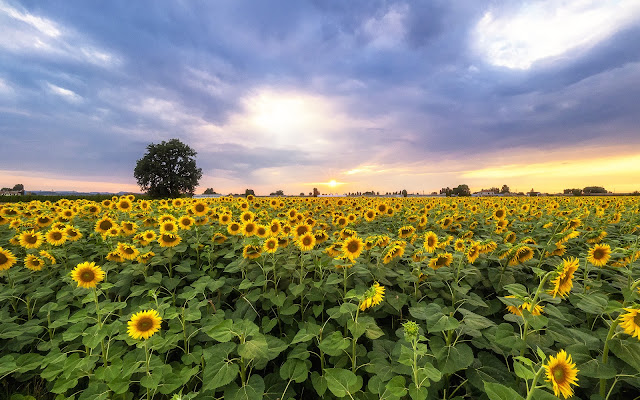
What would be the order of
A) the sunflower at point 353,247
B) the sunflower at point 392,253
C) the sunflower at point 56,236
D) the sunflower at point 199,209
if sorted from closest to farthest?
the sunflower at point 353,247, the sunflower at point 392,253, the sunflower at point 56,236, the sunflower at point 199,209

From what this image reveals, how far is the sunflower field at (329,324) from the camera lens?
2.23m

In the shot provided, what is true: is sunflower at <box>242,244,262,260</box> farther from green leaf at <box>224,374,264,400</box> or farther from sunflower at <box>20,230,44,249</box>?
sunflower at <box>20,230,44,249</box>

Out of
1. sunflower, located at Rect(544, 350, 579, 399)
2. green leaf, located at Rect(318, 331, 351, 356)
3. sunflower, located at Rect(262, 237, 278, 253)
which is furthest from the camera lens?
sunflower, located at Rect(262, 237, 278, 253)

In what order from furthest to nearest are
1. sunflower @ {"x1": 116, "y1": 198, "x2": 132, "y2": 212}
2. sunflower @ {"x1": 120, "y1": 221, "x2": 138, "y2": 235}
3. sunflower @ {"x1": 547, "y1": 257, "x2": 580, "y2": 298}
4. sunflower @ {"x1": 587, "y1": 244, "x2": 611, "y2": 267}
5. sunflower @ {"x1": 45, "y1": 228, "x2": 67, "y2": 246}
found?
sunflower @ {"x1": 116, "y1": 198, "x2": 132, "y2": 212}
sunflower @ {"x1": 120, "y1": 221, "x2": 138, "y2": 235}
sunflower @ {"x1": 45, "y1": 228, "x2": 67, "y2": 246}
sunflower @ {"x1": 587, "y1": 244, "x2": 611, "y2": 267}
sunflower @ {"x1": 547, "y1": 257, "x2": 580, "y2": 298}

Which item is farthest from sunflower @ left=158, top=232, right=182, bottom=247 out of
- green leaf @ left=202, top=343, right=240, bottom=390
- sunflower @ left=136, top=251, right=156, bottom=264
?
green leaf @ left=202, top=343, right=240, bottom=390

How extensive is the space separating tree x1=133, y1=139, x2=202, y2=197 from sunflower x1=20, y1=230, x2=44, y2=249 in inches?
2283

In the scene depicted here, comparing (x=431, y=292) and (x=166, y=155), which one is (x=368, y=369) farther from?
(x=166, y=155)

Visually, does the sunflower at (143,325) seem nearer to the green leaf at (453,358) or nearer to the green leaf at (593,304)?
the green leaf at (453,358)

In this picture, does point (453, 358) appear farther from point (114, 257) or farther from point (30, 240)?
point (30, 240)

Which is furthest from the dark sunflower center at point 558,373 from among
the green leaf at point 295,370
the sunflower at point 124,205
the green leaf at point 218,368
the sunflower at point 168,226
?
the sunflower at point 124,205

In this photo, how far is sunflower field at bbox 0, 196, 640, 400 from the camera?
2.23 meters

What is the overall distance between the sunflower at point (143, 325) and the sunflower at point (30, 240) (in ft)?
12.8

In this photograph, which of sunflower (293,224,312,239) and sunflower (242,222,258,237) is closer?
sunflower (293,224,312,239)

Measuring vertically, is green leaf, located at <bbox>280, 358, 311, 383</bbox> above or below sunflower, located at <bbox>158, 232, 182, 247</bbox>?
below
